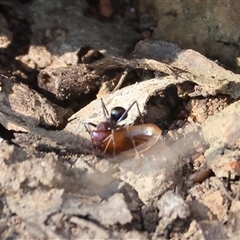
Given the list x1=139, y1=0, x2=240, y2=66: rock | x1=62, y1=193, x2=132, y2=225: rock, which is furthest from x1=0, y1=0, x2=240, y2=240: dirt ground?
x1=139, y1=0, x2=240, y2=66: rock

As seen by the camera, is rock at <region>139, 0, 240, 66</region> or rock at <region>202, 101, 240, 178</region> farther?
rock at <region>139, 0, 240, 66</region>

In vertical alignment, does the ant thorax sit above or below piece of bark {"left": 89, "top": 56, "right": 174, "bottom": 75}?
below

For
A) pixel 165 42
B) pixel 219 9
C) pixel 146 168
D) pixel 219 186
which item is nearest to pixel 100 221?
pixel 146 168

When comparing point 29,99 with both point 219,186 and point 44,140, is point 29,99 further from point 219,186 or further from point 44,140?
point 219,186

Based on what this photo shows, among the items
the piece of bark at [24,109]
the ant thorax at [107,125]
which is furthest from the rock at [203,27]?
the piece of bark at [24,109]

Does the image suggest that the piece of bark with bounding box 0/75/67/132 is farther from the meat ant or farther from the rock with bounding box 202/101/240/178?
the rock with bounding box 202/101/240/178

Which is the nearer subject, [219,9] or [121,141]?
[121,141]
